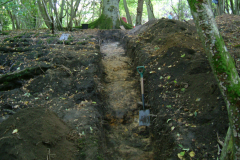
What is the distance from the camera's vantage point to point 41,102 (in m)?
4.24

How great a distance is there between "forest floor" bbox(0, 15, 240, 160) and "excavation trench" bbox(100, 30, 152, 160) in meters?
0.02

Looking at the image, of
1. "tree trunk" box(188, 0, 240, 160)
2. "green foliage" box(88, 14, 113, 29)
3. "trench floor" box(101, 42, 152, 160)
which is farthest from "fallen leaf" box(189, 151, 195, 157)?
"green foliage" box(88, 14, 113, 29)

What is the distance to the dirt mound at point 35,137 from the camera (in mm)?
2486

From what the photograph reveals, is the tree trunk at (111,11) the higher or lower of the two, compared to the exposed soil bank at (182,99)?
higher

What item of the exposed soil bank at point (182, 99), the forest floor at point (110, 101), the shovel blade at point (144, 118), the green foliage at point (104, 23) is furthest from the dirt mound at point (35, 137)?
the green foliage at point (104, 23)

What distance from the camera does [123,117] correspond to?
4941 mm

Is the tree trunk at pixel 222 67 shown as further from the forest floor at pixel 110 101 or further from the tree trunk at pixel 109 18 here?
the tree trunk at pixel 109 18

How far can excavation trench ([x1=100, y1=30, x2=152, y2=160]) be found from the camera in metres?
3.98

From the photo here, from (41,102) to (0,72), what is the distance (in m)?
2.14

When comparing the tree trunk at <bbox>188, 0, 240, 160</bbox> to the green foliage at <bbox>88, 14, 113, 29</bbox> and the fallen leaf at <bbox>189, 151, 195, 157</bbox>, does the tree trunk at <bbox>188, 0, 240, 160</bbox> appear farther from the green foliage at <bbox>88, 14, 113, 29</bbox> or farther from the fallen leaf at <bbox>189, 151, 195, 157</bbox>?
the green foliage at <bbox>88, 14, 113, 29</bbox>

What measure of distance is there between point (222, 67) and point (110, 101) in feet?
12.2

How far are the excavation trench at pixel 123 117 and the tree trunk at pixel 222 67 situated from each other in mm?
2108

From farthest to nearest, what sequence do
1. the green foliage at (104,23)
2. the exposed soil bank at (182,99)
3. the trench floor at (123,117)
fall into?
the green foliage at (104,23)
the trench floor at (123,117)
the exposed soil bank at (182,99)

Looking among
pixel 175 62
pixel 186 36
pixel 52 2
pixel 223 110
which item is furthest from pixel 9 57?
pixel 223 110
